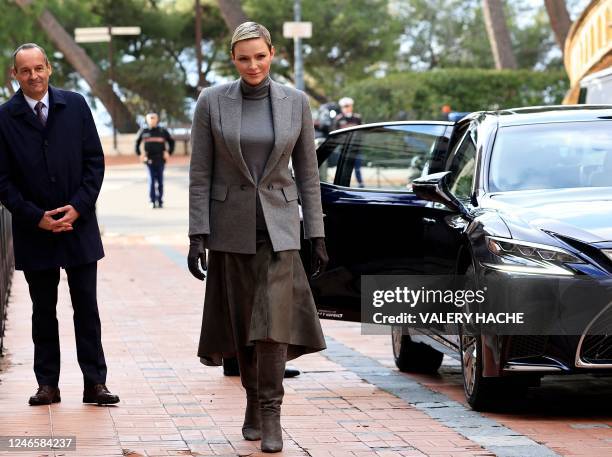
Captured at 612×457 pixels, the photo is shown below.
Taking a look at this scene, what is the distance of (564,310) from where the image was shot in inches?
279

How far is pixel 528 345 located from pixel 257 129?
176 cm

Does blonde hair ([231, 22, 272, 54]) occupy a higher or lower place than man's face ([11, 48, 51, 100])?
higher

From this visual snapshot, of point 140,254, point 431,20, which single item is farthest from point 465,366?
point 431,20

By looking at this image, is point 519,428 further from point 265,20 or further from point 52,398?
point 265,20

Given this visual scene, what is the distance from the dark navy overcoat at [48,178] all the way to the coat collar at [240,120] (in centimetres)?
124

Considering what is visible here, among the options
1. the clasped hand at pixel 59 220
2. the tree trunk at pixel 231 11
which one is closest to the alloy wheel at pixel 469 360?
the clasped hand at pixel 59 220

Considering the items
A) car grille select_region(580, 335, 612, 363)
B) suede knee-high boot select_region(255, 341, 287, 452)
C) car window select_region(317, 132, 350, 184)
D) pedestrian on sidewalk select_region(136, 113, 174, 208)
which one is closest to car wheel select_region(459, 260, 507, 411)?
car grille select_region(580, 335, 612, 363)

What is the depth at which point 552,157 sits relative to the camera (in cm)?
832

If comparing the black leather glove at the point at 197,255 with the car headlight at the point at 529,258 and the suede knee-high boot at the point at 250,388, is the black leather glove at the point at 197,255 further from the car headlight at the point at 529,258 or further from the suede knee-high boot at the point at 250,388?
the car headlight at the point at 529,258

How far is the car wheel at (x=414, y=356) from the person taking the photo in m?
9.36

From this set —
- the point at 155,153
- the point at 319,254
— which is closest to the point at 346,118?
the point at 155,153

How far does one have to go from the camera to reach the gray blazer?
253 inches

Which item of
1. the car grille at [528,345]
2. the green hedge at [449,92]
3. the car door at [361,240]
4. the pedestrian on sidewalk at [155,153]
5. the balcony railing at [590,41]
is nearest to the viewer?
the car grille at [528,345]

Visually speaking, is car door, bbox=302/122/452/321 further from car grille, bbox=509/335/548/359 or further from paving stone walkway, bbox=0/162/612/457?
car grille, bbox=509/335/548/359
